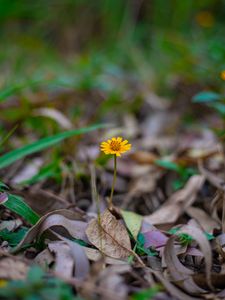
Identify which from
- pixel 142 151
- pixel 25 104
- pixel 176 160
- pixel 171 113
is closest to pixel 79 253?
pixel 176 160

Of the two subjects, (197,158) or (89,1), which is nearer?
(197,158)

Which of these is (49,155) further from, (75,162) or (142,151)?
(142,151)

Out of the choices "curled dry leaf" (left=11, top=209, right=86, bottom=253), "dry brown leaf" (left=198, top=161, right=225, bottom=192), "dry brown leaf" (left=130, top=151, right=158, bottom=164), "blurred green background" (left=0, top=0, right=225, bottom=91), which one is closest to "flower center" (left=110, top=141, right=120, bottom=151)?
"curled dry leaf" (left=11, top=209, right=86, bottom=253)

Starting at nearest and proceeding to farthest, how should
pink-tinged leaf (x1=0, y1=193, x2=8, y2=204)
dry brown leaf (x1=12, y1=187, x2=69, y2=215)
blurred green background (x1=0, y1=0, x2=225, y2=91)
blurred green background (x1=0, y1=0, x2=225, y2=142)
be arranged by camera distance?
pink-tinged leaf (x1=0, y1=193, x2=8, y2=204) → dry brown leaf (x1=12, y1=187, x2=69, y2=215) → blurred green background (x1=0, y1=0, x2=225, y2=142) → blurred green background (x1=0, y1=0, x2=225, y2=91)

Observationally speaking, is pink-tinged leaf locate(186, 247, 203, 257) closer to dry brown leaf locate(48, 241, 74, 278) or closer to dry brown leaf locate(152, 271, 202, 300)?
dry brown leaf locate(152, 271, 202, 300)

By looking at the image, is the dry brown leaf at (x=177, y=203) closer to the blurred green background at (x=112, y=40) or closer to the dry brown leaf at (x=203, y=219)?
the dry brown leaf at (x=203, y=219)

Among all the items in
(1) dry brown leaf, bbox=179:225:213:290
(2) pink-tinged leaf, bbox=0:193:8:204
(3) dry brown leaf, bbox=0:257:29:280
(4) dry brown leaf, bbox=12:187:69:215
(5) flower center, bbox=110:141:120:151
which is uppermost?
(5) flower center, bbox=110:141:120:151

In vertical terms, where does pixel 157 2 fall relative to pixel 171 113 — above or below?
above
